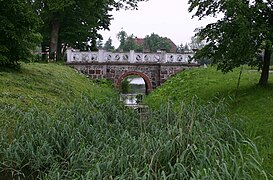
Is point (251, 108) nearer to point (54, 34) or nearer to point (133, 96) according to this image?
point (133, 96)

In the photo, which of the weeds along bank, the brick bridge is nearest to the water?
the brick bridge

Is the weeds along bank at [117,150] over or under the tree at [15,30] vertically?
under

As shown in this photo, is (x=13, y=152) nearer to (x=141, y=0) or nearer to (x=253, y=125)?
(x=253, y=125)

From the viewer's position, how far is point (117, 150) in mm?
4469

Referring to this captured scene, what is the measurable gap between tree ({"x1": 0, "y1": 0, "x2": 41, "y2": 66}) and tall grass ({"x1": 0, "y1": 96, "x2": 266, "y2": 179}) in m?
4.50

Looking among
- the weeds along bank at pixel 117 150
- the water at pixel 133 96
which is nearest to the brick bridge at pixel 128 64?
the water at pixel 133 96

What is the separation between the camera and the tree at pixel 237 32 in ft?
28.7

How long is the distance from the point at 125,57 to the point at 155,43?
47.5 metres

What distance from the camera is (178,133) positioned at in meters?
4.82

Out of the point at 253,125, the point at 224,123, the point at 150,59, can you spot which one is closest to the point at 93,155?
the point at 224,123

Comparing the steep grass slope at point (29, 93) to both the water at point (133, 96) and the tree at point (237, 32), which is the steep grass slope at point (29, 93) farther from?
the tree at point (237, 32)

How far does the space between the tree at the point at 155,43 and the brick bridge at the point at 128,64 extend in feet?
143

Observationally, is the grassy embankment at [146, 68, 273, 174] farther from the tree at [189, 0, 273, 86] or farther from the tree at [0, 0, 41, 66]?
the tree at [0, 0, 41, 66]

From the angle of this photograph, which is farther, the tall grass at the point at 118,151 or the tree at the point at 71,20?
the tree at the point at 71,20
